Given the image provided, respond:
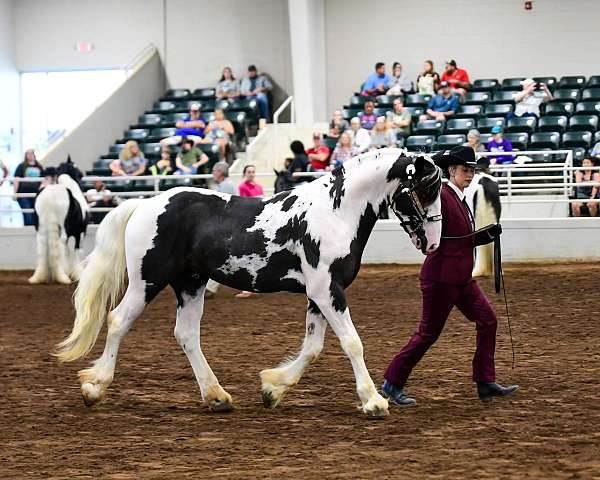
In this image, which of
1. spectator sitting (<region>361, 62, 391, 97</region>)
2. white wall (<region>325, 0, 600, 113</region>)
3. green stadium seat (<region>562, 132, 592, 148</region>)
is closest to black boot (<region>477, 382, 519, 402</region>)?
green stadium seat (<region>562, 132, 592, 148</region>)

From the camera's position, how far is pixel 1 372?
8.88 metres

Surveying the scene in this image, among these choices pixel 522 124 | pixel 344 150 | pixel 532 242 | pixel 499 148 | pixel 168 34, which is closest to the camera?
pixel 532 242

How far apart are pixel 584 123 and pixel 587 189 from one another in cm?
270

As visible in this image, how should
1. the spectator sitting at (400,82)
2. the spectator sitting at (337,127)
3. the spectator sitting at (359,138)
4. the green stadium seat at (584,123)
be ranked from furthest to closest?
the spectator sitting at (400,82)
the spectator sitting at (337,127)
the green stadium seat at (584,123)
the spectator sitting at (359,138)

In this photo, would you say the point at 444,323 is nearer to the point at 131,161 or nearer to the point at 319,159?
the point at 319,159

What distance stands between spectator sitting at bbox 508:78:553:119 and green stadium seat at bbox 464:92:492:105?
92cm

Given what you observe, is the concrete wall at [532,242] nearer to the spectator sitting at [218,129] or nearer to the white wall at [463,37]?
the spectator sitting at [218,129]

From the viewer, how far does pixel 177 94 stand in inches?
1039

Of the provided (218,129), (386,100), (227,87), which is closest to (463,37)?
(386,100)

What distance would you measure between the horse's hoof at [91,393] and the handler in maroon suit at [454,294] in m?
1.95

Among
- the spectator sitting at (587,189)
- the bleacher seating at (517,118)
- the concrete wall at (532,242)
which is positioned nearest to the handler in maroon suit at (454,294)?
the concrete wall at (532,242)

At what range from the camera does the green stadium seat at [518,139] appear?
64.1 ft

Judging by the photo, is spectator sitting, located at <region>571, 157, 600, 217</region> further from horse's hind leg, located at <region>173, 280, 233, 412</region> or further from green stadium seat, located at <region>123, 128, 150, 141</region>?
horse's hind leg, located at <region>173, 280, 233, 412</region>

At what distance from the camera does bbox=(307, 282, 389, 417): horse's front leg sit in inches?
267
